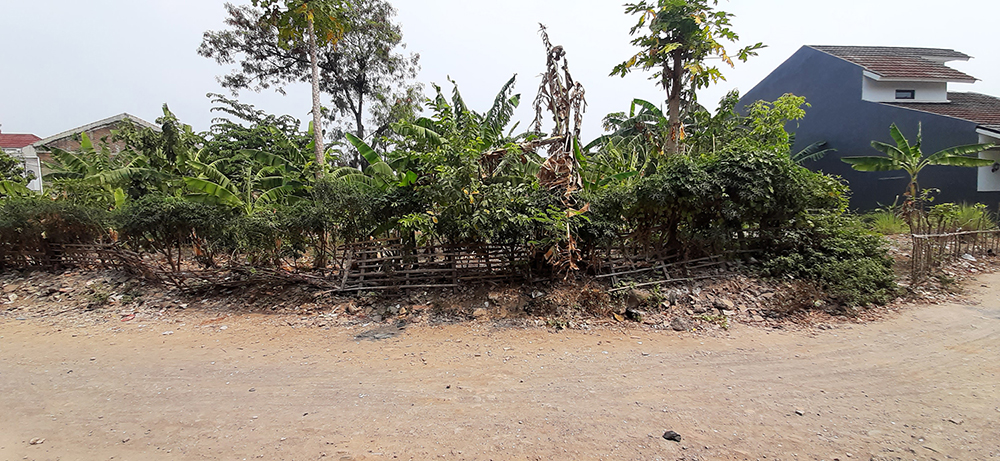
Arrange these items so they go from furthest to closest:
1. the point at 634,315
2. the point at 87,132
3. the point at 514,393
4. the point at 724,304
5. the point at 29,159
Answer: the point at 87,132
the point at 29,159
the point at 724,304
the point at 634,315
the point at 514,393

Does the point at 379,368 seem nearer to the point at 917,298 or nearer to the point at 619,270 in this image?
the point at 619,270

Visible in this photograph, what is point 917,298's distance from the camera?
19.4ft

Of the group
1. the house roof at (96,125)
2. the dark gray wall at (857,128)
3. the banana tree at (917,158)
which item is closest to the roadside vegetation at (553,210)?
the banana tree at (917,158)

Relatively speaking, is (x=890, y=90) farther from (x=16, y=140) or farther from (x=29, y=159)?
(x=16, y=140)

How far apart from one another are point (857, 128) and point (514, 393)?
17.8 metres

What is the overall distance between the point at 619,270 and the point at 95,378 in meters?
6.50

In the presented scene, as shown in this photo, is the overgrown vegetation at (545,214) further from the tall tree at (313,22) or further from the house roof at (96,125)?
the house roof at (96,125)

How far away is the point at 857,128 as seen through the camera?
14891 millimetres

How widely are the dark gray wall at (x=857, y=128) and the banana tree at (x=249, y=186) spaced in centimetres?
1683

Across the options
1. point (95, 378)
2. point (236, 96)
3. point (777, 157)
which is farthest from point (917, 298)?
point (236, 96)

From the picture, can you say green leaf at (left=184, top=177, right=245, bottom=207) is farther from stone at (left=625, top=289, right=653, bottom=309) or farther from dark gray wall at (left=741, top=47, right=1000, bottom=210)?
dark gray wall at (left=741, top=47, right=1000, bottom=210)

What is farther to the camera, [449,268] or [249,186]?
[249,186]

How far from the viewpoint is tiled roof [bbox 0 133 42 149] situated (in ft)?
75.1

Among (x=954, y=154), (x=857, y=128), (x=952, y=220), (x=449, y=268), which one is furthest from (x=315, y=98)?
(x=857, y=128)
